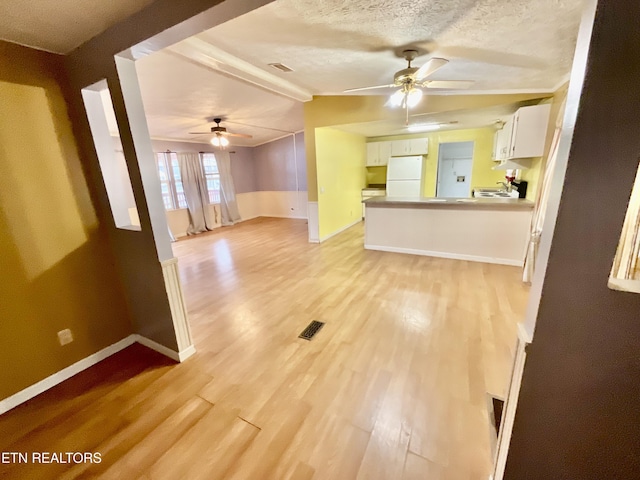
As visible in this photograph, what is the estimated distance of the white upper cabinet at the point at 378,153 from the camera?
6.36 metres

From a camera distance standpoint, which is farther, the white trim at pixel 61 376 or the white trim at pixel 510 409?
the white trim at pixel 61 376

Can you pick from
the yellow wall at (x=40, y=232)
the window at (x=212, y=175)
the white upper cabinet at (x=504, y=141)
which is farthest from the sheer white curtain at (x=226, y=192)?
the white upper cabinet at (x=504, y=141)

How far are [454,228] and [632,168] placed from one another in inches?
140

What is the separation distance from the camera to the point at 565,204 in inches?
28.5

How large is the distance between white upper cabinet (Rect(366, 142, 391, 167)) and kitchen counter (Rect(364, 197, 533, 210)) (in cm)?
249

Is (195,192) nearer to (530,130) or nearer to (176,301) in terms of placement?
(176,301)

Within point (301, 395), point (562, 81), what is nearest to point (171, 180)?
point (301, 395)

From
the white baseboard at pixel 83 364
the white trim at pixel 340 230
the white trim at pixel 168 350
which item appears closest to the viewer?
the white baseboard at pixel 83 364

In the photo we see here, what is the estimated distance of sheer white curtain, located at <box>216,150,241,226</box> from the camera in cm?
700

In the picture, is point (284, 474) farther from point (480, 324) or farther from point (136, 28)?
point (136, 28)

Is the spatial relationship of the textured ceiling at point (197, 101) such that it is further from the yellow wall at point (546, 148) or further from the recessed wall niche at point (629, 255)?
the yellow wall at point (546, 148)

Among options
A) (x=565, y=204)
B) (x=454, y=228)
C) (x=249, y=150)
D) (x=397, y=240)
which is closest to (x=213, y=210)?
(x=249, y=150)

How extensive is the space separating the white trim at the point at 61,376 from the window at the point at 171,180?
4587 mm

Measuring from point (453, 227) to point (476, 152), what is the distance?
289 centimetres
